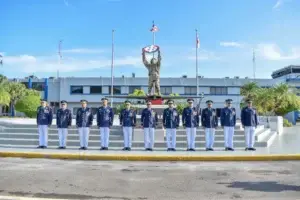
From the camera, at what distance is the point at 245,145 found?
46.1ft

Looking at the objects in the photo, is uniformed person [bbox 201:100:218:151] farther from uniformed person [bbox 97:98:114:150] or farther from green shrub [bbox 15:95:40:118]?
green shrub [bbox 15:95:40:118]

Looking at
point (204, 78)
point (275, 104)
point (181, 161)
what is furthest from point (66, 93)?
point (181, 161)

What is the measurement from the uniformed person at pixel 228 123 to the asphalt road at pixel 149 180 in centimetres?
248

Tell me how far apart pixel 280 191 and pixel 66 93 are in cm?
5690

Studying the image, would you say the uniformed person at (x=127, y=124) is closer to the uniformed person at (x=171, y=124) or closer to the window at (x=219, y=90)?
the uniformed person at (x=171, y=124)

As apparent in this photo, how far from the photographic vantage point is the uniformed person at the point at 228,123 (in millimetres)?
13516

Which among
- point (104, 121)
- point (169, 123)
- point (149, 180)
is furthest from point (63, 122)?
point (149, 180)

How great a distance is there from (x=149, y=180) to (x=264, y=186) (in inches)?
95.1

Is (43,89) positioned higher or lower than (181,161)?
higher

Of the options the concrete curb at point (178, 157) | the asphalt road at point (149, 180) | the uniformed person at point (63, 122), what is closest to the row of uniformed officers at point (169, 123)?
the uniformed person at point (63, 122)

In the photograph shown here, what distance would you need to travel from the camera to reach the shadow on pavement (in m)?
7.05

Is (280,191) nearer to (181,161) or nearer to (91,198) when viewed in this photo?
(91,198)

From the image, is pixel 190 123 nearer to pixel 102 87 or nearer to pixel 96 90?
pixel 102 87

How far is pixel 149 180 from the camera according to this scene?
8.07 meters
